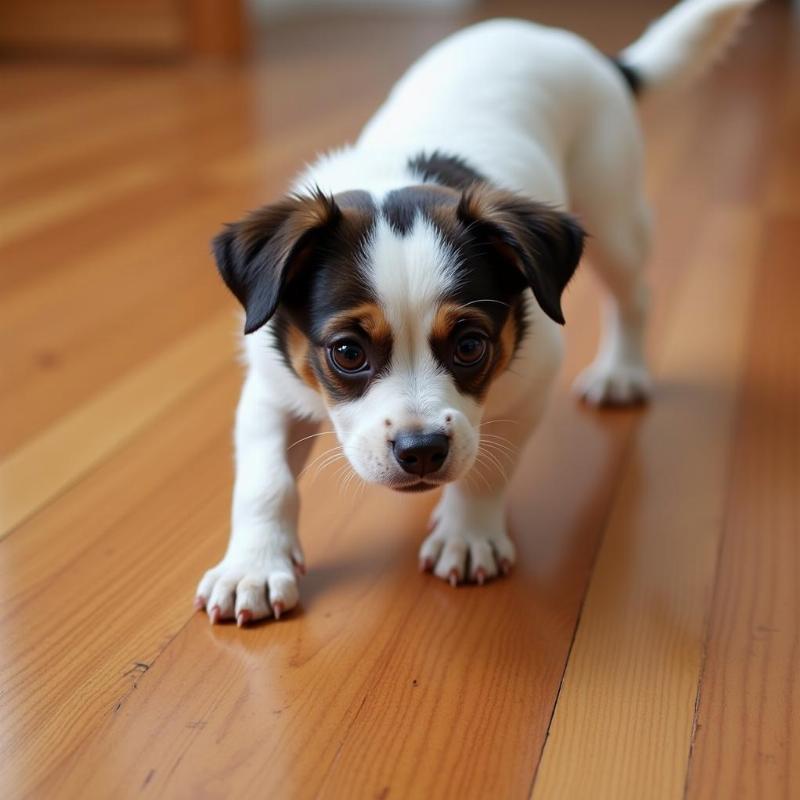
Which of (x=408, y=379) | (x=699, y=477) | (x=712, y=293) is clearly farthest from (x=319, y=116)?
(x=408, y=379)

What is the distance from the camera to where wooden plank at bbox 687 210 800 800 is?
5.25 ft

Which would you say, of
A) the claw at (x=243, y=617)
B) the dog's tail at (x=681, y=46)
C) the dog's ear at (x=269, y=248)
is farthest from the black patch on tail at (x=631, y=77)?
the claw at (x=243, y=617)

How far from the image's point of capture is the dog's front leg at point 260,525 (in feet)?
6.38

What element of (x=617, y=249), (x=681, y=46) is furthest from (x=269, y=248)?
(x=681, y=46)

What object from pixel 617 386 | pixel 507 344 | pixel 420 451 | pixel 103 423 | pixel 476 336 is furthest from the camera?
pixel 617 386

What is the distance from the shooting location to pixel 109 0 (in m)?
7.38

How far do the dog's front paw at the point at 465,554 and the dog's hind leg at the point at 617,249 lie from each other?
80 centimetres

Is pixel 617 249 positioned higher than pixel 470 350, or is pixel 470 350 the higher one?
pixel 470 350

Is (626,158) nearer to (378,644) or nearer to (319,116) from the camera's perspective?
(378,644)

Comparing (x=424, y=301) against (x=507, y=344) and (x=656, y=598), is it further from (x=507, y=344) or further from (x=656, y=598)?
(x=656, y=598)

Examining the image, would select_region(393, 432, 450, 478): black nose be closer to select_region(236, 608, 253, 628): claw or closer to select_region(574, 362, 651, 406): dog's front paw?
select_region(236, 608, 253, 628): claw

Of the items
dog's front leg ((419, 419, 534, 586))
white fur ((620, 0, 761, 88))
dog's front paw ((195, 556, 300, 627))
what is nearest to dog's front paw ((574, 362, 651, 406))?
dog's front leg ((419, 419, 534, 586))

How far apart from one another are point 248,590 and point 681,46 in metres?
1.94

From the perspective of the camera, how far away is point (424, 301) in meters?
1.77
